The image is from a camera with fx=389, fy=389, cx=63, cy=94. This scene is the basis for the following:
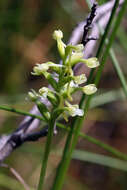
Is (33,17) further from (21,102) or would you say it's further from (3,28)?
(21,102)

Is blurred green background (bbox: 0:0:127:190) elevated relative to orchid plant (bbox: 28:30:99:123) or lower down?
elevated

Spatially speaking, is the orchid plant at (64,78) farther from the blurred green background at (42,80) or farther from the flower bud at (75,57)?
the blurred green background at (42,80)

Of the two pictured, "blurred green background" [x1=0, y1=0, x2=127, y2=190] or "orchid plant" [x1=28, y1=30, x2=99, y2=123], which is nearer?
"orchid plant" [x1=28, y1=30, x2=99, y2=123]

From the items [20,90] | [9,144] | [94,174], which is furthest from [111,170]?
[9,144]

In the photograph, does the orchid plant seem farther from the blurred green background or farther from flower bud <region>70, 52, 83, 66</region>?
the blurred green background

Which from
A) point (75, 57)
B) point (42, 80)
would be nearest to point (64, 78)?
point (75, 57)

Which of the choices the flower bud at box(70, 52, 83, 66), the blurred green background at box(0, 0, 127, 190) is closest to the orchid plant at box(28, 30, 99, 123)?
the flower bud at box(70, 52, 83, 66)

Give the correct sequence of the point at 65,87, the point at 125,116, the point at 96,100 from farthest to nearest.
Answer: the point at 125,116
the point at 96,100
the point at 65,87

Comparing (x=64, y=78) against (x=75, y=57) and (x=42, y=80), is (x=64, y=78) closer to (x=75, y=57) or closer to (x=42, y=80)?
(x=75, y=57)
